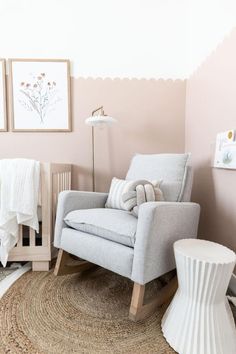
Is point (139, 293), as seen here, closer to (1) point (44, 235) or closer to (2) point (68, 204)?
(2) point (68, 204)

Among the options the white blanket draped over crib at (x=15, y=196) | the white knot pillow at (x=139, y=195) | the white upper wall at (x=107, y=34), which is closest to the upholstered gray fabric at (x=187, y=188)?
the white knot pillow at (x=139, y=195)

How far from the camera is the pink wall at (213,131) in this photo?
4.32 feet

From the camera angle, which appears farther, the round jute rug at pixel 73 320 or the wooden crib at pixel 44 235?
the wooden crib at pixel 44 235

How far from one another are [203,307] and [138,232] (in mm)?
387

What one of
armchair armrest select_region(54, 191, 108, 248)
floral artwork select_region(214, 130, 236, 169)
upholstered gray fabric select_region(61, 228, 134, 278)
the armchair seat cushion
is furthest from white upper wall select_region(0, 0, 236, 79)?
upholstered gray fabric select_region(61, 228, 134, 278)

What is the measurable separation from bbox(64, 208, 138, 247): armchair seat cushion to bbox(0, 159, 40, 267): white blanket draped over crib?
0.28 meters

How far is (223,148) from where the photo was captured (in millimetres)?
1358

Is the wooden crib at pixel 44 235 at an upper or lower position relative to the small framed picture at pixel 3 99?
lower

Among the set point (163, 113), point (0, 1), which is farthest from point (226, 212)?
point (0, 1)

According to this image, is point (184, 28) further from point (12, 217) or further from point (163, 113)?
point (12, 217)

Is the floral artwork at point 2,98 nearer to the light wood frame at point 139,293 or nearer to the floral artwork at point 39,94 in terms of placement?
the floral artwork at point 39,94

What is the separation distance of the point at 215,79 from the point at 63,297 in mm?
1686

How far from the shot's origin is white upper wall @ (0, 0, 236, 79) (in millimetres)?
1915

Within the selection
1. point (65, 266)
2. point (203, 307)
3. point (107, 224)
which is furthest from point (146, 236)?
point (65, 266)
